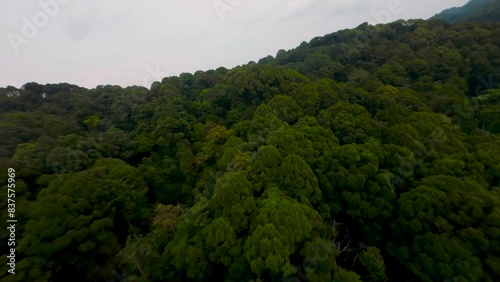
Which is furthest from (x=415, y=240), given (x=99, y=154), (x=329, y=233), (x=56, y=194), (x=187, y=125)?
(x=99, y=154)

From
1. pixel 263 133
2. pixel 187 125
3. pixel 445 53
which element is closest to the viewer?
pixel 263 133

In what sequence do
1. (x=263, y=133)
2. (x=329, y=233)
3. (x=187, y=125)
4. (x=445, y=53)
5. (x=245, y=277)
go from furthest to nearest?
(x=445, y=53)
(x=187, y=125)
(x=263, y=133)
(x=329, y=233)
(x=245, y=277)

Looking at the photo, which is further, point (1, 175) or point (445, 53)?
point (445, 53)

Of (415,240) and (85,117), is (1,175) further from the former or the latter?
(415,240)

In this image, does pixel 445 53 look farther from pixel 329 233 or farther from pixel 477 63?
pixel 329 233

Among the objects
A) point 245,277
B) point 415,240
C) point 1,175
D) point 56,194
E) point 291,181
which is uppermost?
point 1,175

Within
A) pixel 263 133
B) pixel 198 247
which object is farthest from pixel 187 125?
pixel 198 247

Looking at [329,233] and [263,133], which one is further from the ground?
[263,133]
